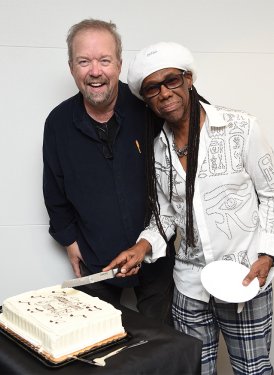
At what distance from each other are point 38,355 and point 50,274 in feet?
3.02

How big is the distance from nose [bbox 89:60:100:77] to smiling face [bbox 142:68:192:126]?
194 mm

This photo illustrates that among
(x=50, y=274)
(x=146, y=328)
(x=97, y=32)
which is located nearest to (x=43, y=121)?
(x=97, y=32)

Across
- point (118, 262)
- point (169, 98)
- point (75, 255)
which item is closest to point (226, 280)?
point (118, 262)

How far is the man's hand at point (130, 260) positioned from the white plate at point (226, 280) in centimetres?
19

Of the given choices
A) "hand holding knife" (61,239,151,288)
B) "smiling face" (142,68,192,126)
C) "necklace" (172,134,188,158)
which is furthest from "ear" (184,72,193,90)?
"hand holding knife" (61,239,151,288)

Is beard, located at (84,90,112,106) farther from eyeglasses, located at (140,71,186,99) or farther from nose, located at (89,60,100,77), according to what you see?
eyeglasses, located at (140,71,186,99)

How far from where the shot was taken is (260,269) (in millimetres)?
1238

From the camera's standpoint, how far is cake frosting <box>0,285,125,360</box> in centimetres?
95

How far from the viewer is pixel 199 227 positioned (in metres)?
1.30

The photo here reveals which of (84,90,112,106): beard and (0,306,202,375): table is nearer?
(0,306,202,375): table

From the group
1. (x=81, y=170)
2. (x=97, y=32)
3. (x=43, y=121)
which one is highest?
(x=97, y=32)

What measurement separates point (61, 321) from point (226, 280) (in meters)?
0.48

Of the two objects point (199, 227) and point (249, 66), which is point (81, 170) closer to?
point (199, 227)

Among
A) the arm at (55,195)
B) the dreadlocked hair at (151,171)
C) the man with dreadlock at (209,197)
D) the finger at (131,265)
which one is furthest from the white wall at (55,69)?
the finger at (131,265)
